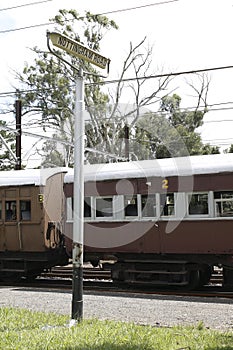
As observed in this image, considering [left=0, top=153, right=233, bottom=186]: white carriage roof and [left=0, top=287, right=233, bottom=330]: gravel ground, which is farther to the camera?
[left=0, top=153, right=233, bottom=186]: white carriage roof

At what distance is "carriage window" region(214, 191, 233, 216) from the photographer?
12820mm

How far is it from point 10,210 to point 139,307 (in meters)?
6.68

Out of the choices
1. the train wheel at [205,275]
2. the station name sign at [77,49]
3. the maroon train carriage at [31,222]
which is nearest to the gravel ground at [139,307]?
the train wheel at [205,275]

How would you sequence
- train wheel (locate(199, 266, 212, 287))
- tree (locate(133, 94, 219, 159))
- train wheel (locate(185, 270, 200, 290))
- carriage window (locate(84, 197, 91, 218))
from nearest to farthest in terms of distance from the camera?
train wheel (locate(185, 270, 200, 290))
train wheel (locate(199, 266, 212, 287))
carriage window (locate(84, 197, 91, 218))
tree (locate(133, 94, 219, 159))

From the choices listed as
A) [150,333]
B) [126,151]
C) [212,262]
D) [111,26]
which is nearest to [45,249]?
[212,262]

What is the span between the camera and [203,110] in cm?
3388

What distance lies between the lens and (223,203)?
509 inches

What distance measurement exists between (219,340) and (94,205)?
7447 mm

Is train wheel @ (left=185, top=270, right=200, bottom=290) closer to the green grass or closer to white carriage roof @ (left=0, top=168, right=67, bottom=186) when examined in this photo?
white carriage roof @ (left=0, top=168, right=67, bottom=186)

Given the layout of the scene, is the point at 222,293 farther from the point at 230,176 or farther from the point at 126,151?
the point at 126,151

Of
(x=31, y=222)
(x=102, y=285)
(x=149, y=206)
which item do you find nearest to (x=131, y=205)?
(x=149, y=206)

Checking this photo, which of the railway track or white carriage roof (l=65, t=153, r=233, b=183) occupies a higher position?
white carriage roof (l=65, t=153, r=233, b=183)

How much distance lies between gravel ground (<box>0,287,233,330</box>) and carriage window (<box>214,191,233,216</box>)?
2.13m

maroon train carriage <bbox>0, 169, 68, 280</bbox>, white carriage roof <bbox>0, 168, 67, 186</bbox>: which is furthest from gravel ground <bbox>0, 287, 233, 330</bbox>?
white carriage roof <bbox>0, 168, 67, 186</bbox>
